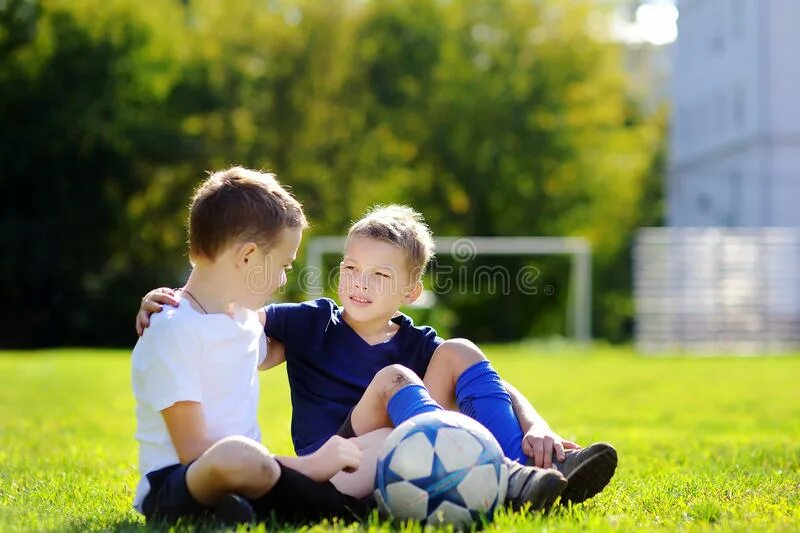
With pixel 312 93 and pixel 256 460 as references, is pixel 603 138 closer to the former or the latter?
pixel 312 93

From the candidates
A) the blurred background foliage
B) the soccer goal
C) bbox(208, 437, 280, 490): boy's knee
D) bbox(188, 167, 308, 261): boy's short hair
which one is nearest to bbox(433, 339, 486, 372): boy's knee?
bbox(188, 167, 308, 261): boy's short hair

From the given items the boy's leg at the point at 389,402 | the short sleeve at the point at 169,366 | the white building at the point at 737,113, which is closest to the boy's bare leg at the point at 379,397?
the boy's leg at the point at 389,402

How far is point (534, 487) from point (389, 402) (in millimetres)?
477

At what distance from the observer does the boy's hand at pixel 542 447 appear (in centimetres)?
338

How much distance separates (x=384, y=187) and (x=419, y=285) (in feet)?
74.6

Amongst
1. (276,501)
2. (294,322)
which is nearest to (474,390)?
(294,322)

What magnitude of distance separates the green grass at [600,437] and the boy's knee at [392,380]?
0.46 meters

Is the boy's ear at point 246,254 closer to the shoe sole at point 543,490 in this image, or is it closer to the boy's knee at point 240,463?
the boy's knee at point 240,463

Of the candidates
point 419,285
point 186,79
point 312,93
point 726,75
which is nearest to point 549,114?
point 726,75

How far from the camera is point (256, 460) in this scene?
291cm

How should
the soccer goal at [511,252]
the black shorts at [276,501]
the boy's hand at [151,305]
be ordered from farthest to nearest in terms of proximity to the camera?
the soccer goal at [511,252] → the boy's hand at [151,305] → the black shorts at [276,501]

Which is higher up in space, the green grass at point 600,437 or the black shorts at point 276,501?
the black shorts at point 276,501

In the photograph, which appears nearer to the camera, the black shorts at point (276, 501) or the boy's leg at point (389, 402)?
the black shorts at point (276, 501)

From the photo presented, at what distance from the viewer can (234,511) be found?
290 cm
